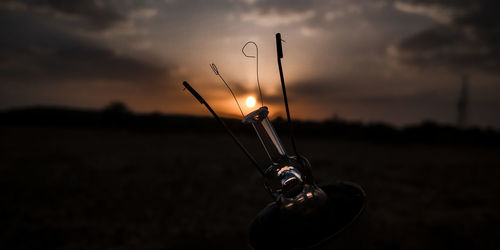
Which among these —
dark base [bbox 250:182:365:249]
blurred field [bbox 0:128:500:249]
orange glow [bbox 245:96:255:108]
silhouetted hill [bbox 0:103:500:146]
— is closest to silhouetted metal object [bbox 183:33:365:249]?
dark base [bbox 250:182:365:249]

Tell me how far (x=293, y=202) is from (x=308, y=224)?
14cm

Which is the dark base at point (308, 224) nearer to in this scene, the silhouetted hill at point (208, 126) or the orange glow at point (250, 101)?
the orange glow at point (250, 101)

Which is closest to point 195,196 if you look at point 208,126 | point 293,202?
point 293,202

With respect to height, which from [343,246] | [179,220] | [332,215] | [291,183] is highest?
[291,183]

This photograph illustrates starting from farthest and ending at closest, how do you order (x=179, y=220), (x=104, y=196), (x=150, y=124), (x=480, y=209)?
(x=150, y=124) < (x=104, y=196) < (x=480, y=209) < (x=179, y=220)

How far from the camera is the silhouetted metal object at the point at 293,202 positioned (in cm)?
160

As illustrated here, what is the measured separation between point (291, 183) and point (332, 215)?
0.34 m

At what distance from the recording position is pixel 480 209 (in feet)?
25.0

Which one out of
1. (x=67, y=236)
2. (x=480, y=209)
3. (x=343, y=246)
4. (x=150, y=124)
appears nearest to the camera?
(x=343, y=246)

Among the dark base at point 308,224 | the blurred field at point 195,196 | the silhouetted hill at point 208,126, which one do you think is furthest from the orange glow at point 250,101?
the silhouetted hill at point 208,126

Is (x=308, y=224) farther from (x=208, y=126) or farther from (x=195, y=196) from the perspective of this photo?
(x=208, y=126)

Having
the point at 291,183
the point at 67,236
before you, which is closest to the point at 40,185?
the point at 67,236

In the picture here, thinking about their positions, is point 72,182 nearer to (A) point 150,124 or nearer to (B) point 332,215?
(B) point 332,215

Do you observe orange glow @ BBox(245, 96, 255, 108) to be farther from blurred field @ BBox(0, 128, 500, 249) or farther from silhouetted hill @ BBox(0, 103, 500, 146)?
silhouetted hill @ BBox(0, 103, 500, 146)
